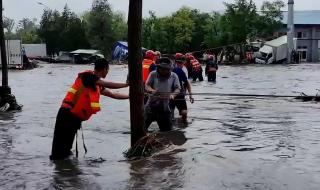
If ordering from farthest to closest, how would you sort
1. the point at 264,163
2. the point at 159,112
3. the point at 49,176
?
the point at 159,112 < the point at 264,163 < the point at 49,176

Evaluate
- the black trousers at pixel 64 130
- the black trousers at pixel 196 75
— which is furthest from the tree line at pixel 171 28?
the black trousers at pixel 64 130

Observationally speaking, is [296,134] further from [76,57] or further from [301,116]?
[76,57]

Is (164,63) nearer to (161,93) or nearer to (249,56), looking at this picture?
(161,93)

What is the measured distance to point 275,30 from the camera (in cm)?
8500

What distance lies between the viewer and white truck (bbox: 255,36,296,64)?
241 ft

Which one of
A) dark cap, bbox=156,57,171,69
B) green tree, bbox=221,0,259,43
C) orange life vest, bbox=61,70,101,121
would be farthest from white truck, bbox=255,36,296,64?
orange life vest, bbox=61,70,101,121

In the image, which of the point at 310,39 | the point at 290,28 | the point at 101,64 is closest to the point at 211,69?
the point at 101,64

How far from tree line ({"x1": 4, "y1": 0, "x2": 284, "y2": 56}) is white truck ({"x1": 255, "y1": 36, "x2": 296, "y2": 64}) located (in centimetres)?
825

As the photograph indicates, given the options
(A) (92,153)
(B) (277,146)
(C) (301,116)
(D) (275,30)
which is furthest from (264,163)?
(D) (275,30)

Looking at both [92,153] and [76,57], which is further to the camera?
[76,57]

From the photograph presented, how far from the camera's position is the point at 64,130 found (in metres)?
8.58

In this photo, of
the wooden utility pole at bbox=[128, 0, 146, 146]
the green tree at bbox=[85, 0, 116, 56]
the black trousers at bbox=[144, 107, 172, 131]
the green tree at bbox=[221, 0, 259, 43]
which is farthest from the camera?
the green tree at bbox=[85, 0, 116, 56]

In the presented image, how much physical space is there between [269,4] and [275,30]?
3.96 m

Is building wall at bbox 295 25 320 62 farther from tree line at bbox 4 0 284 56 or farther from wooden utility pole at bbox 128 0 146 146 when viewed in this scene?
wooden utility pole at bbox 128 0 146 146
